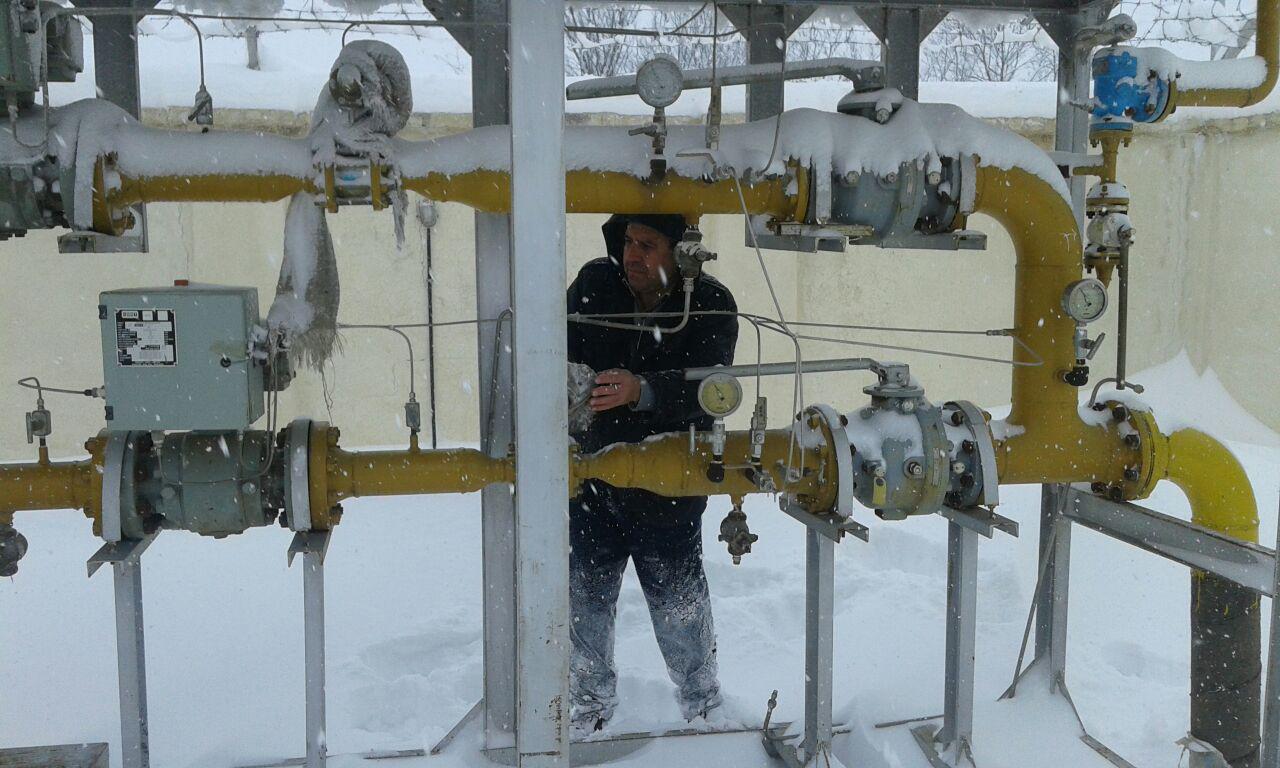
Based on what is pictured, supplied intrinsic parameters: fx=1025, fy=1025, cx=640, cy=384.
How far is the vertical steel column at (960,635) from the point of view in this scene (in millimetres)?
2244

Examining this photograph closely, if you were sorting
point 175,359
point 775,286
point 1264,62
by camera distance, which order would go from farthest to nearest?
point 775,286, point 1264,62, point 175,359

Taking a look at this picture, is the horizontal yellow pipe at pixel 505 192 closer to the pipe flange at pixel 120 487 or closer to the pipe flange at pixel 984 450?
the pipe flange at pixel 120 487

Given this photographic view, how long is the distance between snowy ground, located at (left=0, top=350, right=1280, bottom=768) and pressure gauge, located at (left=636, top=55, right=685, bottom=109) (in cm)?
153

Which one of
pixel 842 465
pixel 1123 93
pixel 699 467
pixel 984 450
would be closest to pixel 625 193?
pixel 699 467

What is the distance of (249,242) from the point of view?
185 inches

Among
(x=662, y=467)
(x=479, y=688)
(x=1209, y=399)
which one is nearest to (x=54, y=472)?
(x=662, y=467)

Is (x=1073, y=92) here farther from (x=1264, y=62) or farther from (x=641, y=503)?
(x=641, y=503)

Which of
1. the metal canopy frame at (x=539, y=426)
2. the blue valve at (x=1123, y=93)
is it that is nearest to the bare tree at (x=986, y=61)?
the metal canopy frame at (x=539, y=426)

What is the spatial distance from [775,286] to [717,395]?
324 centimetres

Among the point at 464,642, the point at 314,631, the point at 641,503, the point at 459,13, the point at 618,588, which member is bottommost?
the point at 464,642

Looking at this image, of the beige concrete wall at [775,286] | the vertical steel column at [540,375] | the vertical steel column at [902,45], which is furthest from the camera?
the beige concrete wall at [775,286]

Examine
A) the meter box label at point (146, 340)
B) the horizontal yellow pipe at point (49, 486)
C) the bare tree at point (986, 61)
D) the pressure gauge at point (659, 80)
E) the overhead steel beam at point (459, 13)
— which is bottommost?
the horizontal yellow pipe at point (49, 486)

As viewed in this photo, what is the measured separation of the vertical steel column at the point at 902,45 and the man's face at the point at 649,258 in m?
0.71

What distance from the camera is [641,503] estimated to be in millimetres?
2570
